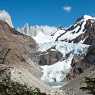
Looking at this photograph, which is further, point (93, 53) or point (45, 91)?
point (93, 53)

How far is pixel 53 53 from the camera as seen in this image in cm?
19762

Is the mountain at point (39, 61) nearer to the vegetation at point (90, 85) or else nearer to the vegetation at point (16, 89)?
the vegetation at point (16, 89)

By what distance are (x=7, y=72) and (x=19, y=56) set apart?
351ft

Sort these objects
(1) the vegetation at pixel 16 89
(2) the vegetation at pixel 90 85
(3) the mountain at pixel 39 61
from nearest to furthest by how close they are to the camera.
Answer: (1) the vegetation at pixel 16 89, (3) the mountain at pixel 39 61, (2) the vegetation at pixel 90 85

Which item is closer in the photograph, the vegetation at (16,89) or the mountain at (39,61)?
the vegetation at (16,89)

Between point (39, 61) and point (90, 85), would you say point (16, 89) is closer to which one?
point (90, 85)

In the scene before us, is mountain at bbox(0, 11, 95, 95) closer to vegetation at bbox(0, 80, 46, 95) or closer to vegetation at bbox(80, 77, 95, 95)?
vegetation at bbox(0, 80, 46, 95)

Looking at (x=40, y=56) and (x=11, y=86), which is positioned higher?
(x=40, y=56)

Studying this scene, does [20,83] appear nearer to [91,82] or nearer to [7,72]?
[7,72]

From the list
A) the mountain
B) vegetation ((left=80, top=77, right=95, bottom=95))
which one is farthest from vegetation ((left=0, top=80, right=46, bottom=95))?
vegetation ((left=80, top=77, right=95, bottom=95))

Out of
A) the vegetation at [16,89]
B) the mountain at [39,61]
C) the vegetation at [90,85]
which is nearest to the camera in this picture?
the vegetation at [16,89]

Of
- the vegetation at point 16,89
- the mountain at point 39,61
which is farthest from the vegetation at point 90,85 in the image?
the vegetation at point 16,89

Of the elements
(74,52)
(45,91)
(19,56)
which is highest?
(74,52)

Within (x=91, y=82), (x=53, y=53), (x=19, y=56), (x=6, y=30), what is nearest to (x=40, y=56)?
(x=53, y=53)
